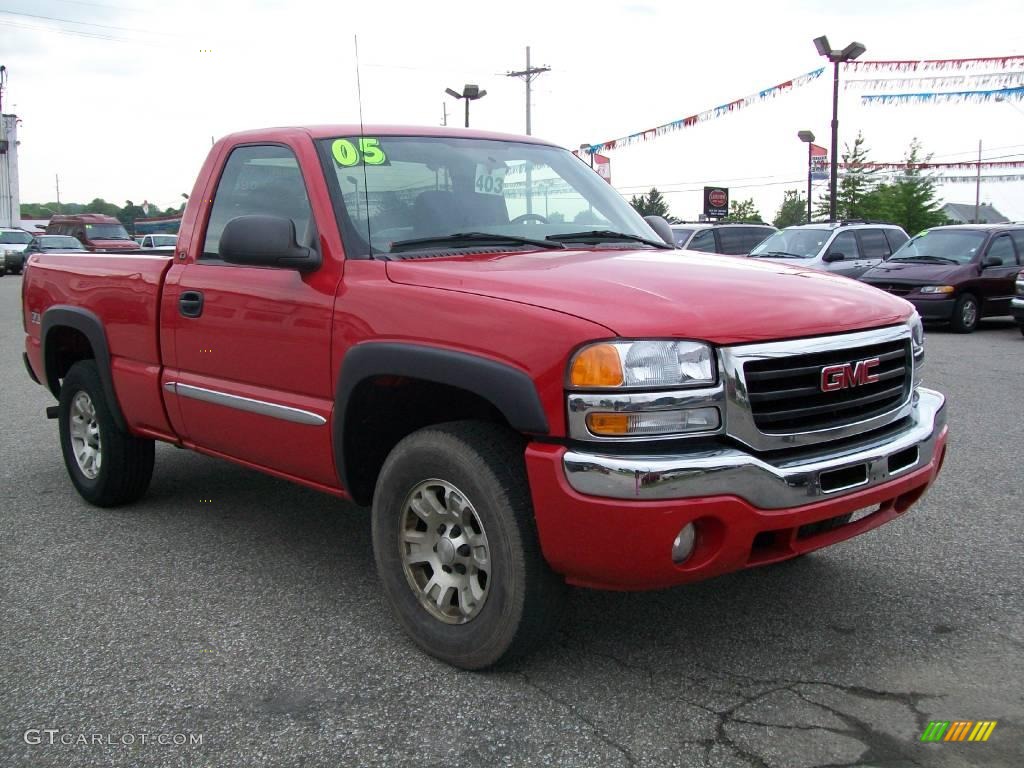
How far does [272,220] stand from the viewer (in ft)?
12.3

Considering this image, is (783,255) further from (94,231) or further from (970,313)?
(94,231)

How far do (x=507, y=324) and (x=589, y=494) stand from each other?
1.91ft

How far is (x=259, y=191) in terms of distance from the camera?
176 inches

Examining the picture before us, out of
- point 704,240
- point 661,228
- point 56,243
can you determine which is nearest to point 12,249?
point 56,243

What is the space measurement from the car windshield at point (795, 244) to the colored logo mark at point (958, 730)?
15057 millimetres

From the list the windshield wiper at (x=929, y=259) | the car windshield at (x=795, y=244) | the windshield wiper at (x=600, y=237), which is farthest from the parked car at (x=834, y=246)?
the windshield wiper at (x=600, y=237)

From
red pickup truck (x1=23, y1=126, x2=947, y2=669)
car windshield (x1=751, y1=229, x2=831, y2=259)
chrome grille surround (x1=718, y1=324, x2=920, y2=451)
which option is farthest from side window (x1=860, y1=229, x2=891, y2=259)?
chrome grille surround (x1=718, y1=324, x2=920, y2=451)

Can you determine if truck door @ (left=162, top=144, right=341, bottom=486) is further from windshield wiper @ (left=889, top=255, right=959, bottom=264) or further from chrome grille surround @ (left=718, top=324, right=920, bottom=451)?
windshield wiper @ (left=889, top=255, right=959, bottom=264)

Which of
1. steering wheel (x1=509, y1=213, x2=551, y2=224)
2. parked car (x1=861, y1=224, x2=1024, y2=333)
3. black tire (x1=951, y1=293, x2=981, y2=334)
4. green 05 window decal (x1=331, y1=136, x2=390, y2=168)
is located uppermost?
green 05 window decal (x1=331, y1=136, x2=390, y2=168)

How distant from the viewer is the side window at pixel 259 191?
166 inches

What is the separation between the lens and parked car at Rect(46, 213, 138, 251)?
37.7 metres

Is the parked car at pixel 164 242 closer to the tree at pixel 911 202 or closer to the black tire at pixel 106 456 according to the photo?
the black tire at pixel 106 456

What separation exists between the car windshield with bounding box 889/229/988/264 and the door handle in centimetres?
1389

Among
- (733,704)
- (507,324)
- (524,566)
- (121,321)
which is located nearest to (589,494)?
(524,566)
